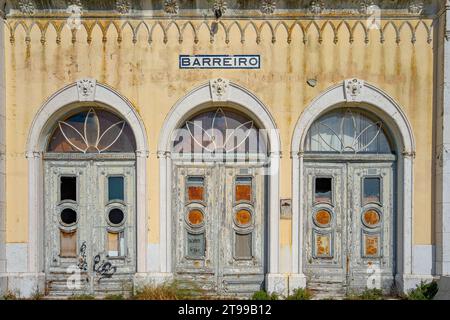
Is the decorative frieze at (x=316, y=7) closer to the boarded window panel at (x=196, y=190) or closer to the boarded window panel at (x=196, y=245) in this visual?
the boarded window panel at (x=196, y=190)

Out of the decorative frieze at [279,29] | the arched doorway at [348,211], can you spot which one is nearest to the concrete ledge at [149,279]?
the arched doorway at [348,211]

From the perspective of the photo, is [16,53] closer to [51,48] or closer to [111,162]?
[51,48]

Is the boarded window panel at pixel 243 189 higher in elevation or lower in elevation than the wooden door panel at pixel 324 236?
higher

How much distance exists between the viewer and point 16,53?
8625 millimetres

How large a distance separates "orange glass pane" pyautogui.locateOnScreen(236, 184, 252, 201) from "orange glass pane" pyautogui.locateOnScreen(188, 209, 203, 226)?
72cm

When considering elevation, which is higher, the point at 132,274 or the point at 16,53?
the point at 16,53

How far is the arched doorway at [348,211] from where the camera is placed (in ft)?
28.7

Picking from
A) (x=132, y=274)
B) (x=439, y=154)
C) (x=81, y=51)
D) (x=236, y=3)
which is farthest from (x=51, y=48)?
(x=439, y=154)

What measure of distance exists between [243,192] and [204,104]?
1.68 meters

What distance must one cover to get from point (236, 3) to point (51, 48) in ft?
10.7

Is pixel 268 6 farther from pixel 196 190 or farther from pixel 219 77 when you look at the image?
pixel 196 190

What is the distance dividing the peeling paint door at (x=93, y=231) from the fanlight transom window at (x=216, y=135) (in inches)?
42.0

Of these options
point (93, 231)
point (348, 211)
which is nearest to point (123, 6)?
point (93, 231)

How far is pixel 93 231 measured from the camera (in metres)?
8.72
